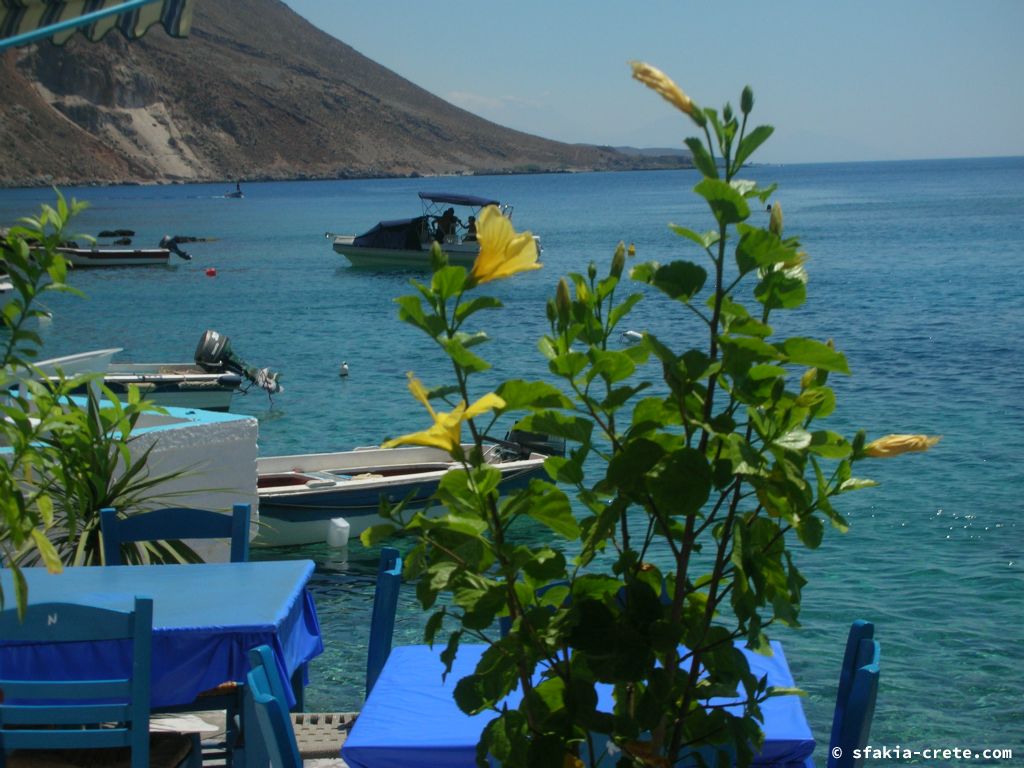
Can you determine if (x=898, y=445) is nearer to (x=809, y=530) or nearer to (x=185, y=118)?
(x=809, y=530)

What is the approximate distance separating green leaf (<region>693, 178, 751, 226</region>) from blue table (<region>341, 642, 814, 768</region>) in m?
1.58

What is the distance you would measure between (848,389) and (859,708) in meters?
16.3

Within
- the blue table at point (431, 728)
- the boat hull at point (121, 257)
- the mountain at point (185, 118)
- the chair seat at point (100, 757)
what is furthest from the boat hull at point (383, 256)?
the mountain at point (185, 118)

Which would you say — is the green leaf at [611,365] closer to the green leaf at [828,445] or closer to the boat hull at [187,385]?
the green leaf at [828,445]

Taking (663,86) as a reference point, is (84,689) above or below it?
below

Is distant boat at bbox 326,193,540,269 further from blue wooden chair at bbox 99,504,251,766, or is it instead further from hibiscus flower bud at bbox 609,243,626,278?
hibiscus flower bud at bbox 609,243,626,278

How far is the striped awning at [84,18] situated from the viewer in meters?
2.84

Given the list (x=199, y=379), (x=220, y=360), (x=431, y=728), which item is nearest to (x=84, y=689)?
(x=431, y=728)

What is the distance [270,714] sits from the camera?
9.68 feet

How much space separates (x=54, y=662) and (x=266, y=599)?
0.68m

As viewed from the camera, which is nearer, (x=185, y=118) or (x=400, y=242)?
(x=400, y=242)

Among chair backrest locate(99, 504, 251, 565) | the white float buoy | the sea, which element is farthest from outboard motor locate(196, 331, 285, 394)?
chair backrest locate(99, 504, 251, 565)

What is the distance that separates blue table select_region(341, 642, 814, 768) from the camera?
3.17 m

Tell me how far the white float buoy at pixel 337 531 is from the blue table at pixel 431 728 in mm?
6963
